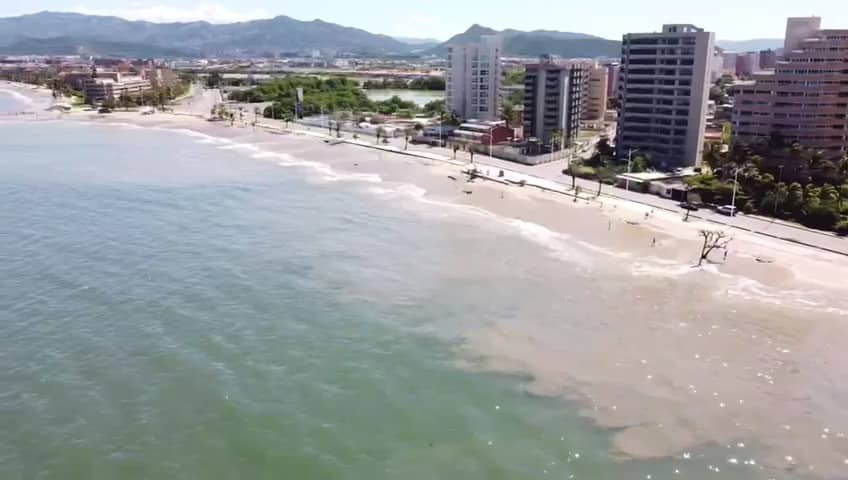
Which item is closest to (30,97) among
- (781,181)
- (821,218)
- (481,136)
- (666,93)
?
(481,136)

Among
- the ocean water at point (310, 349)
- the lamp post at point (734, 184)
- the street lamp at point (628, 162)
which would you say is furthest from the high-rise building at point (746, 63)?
the ocean water at point (310, 349)

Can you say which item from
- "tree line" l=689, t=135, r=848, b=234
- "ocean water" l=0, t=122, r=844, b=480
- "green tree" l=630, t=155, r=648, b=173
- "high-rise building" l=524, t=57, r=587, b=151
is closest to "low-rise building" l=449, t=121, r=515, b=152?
"high-rise building" l=524, t=57, r=587, b=151

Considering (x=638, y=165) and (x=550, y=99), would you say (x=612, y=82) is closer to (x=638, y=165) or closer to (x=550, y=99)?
(x=550, y=99)

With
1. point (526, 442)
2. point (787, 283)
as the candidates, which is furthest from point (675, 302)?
point (526, 442)

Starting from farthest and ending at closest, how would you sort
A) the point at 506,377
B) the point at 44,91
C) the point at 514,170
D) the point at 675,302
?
1. the point at 44,91
2. the point at 514,170
3. the point at 675,302
4. the point at 506,377

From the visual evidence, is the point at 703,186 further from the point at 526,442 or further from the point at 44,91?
the point at 44,91

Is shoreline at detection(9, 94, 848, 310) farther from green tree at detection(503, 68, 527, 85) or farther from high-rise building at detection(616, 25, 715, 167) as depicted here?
green tree at detection(503, 68, 527, 85)
